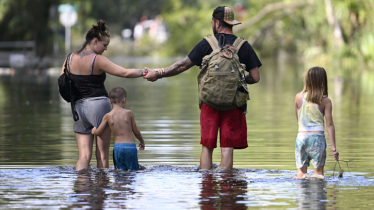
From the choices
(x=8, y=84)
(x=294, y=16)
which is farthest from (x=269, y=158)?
(x=294, y=16)

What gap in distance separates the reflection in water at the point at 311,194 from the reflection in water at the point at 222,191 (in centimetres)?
48

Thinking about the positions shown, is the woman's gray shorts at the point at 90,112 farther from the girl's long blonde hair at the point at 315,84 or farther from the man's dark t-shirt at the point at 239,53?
the girl's long blonde hair at the point at 315,84

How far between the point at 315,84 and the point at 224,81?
966 millimetres

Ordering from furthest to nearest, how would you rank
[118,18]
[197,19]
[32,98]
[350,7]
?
1. [118,18]
2. [197,19]
3. [350,7]
4. [32,98]

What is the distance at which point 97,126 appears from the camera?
7.99 m

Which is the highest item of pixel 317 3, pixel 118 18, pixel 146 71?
pixel 118 18

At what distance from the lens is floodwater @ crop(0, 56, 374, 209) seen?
646 centimetres

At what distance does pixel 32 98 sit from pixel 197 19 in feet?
141

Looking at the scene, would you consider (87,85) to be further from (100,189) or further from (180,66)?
(100,189)

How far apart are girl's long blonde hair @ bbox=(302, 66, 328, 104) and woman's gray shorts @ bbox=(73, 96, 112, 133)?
2089mm

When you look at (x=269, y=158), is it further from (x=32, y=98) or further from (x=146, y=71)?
(x=32, y=98)

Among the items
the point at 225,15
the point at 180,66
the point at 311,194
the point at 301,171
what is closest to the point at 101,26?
the point at 180,66

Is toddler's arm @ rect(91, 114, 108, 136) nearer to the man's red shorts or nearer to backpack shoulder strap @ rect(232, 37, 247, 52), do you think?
the man's red shorts

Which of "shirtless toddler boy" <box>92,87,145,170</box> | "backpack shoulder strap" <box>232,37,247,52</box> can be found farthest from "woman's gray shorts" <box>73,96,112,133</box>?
"backpack shoulder strap" <box>232,37,247,52</box>
